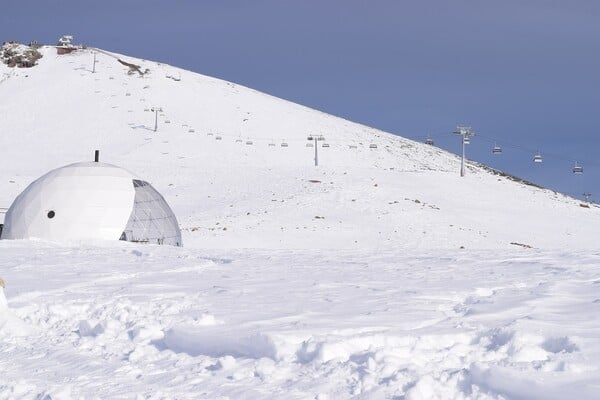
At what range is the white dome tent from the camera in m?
24.1

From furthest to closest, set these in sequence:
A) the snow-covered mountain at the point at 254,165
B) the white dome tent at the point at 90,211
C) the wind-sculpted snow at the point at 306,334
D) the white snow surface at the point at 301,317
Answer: the snow-covered mountain at the point at 254,165
the white dome tent at the point at 90,211
the white snow surface at the point at 301,317
the wind-sculpted snow at the point at 306,334

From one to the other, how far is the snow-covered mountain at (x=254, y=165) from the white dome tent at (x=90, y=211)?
8.40 meters

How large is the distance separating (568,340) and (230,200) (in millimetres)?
38922

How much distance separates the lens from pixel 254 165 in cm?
6216

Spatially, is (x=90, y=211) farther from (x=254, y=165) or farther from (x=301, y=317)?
(x=254, y=165)

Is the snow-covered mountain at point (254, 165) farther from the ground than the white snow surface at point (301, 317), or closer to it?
farther from the ground

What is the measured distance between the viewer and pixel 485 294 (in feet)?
37.4

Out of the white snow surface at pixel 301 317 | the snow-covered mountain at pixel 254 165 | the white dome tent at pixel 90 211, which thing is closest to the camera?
the white snow surface at pixel 301 317

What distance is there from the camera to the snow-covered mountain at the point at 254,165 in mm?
38750

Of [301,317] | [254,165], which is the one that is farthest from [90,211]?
[254,165]

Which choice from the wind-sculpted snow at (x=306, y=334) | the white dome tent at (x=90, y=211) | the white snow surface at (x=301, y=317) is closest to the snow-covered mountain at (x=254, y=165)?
the white snow surface at (x=301, y=317)

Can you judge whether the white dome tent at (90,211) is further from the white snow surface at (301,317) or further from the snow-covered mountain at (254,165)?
the snow-covered mountain at (254,165)

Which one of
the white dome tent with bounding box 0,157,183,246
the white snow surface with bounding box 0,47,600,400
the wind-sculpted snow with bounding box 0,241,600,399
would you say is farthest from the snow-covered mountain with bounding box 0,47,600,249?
the wind-sculpted snow with bounding box 0,241,600,399

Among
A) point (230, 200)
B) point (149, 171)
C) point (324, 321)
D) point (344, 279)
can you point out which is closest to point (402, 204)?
A: point (230, 200)
